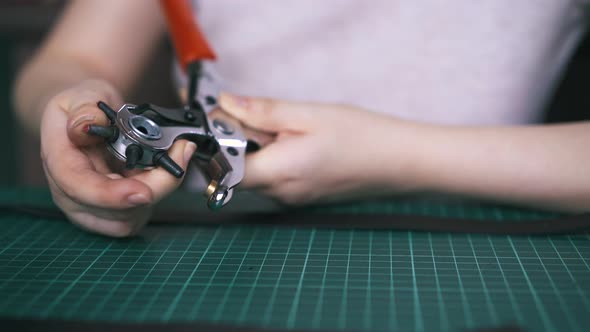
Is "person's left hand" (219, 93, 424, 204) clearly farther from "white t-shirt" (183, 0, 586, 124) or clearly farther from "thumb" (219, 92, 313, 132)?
"white t-shirt" (183, 0, 586, 124)

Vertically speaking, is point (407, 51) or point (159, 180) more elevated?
point (407, 51)

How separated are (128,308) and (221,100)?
27 centimetres

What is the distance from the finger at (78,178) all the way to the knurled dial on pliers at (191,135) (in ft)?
0.08

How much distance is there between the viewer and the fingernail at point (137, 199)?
1.50 ft

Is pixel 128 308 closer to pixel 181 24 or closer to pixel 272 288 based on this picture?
pixel 272 288

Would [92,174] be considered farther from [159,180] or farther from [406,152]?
[406,152]

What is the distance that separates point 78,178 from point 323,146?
26cm

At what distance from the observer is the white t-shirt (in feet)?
2.73

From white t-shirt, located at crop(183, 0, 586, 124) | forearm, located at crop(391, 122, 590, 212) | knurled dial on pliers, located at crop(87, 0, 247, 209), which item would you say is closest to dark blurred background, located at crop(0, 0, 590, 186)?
white t-shirt, located at crop(183, 0, 586, 124)

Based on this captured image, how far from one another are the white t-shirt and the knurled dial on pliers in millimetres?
201

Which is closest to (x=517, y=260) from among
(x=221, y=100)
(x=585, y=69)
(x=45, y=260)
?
(x=221, y=100)

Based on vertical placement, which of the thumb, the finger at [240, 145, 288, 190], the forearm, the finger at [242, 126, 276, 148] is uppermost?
the forearm

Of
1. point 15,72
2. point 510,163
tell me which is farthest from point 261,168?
point 15,72

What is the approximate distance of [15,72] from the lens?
5.41 ft
